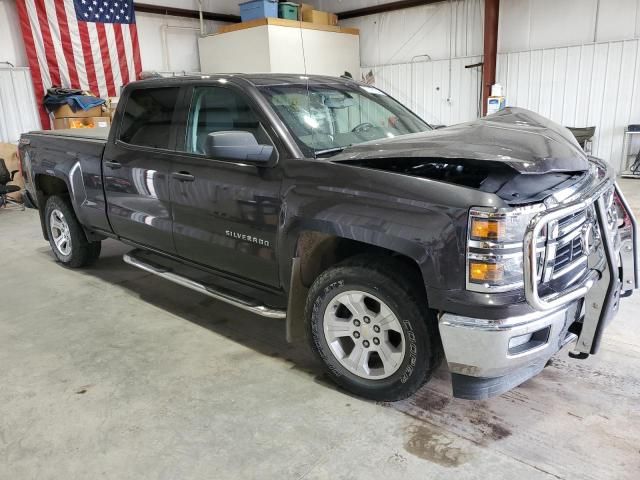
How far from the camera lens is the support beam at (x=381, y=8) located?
37.1ft

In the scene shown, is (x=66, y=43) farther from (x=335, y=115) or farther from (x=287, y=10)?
(x=335, y=115)

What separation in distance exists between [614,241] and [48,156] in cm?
435

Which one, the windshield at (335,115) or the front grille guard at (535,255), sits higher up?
the windshield at (335,115)

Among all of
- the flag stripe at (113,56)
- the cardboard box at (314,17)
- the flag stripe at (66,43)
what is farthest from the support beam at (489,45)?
the flag stripe at (66,43)

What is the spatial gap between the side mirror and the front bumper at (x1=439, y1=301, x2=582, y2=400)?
1.26 meters

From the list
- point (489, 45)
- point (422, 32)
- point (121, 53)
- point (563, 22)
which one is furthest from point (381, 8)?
point (121, 53)

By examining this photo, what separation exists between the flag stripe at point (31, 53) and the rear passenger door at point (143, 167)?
705 cm

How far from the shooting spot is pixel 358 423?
2.39 metres

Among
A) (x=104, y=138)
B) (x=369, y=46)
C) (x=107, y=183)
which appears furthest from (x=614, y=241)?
(x=369, y=46)

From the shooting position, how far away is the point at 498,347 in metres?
1.99

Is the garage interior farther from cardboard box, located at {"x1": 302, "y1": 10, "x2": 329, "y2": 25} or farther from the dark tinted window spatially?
cardboard box, located at {"x1": 302, "y1": 10, "x2": 329, "y2": 25}

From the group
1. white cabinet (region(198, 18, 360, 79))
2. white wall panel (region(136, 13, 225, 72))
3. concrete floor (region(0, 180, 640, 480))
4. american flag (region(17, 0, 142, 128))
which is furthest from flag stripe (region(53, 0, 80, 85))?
concrete floor (region(0, 180, 640, 480))

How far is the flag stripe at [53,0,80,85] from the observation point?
9570 millimetres

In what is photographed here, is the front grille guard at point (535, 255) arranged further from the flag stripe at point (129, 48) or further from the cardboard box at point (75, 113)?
the flag stripe at point (129, 48)
